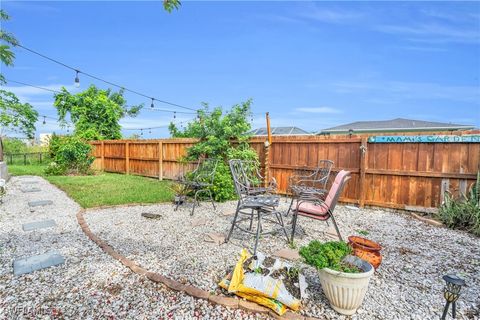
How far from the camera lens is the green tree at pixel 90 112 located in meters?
15.6

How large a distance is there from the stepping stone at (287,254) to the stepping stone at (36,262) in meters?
2.19

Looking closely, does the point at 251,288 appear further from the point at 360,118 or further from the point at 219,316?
the point at 360,118

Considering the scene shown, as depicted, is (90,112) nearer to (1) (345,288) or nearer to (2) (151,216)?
(2) (151,216)

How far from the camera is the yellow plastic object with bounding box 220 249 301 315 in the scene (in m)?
1.76

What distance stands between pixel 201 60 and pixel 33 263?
9.34 metres

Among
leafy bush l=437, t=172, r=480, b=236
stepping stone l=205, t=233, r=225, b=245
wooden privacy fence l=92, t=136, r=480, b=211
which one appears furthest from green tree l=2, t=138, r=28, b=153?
leafy bush l=437, t=172, r=480, b=236

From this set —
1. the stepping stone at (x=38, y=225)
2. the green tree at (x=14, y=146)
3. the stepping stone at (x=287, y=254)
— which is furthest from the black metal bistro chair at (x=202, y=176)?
the green tree at (x=14, y=146)

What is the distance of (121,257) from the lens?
8.52 ft

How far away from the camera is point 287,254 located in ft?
8.90

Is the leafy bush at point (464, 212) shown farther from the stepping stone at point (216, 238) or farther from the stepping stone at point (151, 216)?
the stepping stone at point (151, 216)

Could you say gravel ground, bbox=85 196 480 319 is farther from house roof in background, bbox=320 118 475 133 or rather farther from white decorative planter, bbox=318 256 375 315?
house roof in background, bbox=320 118 475 133

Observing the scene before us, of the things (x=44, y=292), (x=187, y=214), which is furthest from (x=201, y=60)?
(x=44, y=292)

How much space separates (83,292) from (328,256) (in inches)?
75.6

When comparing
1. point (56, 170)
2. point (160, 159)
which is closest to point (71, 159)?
point (56, 170)
